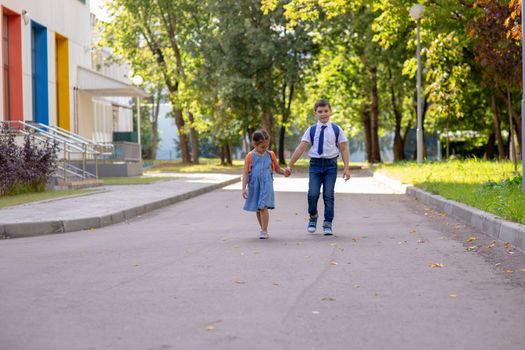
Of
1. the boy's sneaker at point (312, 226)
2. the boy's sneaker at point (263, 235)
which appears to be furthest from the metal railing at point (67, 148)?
the boy's sneaker at point (263, 235)

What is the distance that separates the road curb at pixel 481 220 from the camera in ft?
31.2

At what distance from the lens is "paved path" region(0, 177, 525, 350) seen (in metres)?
5.10

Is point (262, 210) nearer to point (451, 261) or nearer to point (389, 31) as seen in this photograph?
point (451, 261)

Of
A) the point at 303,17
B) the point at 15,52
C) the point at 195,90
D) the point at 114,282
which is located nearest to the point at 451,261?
the point at 114,282

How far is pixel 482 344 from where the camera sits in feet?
16.1

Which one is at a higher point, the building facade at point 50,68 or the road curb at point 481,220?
the building facade at point 50,68

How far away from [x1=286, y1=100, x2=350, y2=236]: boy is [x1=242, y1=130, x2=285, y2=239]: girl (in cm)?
39

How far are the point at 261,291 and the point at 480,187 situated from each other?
1068 cm

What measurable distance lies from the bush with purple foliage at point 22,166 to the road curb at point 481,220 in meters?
8.76

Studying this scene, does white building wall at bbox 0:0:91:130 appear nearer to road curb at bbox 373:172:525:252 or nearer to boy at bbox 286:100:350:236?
road curb at bbox 373:172:525:252

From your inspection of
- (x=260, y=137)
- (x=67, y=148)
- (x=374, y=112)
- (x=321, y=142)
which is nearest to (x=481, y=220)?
(x=321, y=142)

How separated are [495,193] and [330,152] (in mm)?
4519

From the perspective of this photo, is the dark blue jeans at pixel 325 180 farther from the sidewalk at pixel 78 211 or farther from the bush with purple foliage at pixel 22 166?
the bush with purple foliage at pixel 22 166

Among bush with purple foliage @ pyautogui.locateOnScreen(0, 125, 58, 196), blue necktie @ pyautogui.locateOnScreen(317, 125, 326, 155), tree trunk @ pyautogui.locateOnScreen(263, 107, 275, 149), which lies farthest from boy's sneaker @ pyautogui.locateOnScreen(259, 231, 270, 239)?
tree trunk @ pyautogui.locateOnScreen(263, 107, 275, 149)
